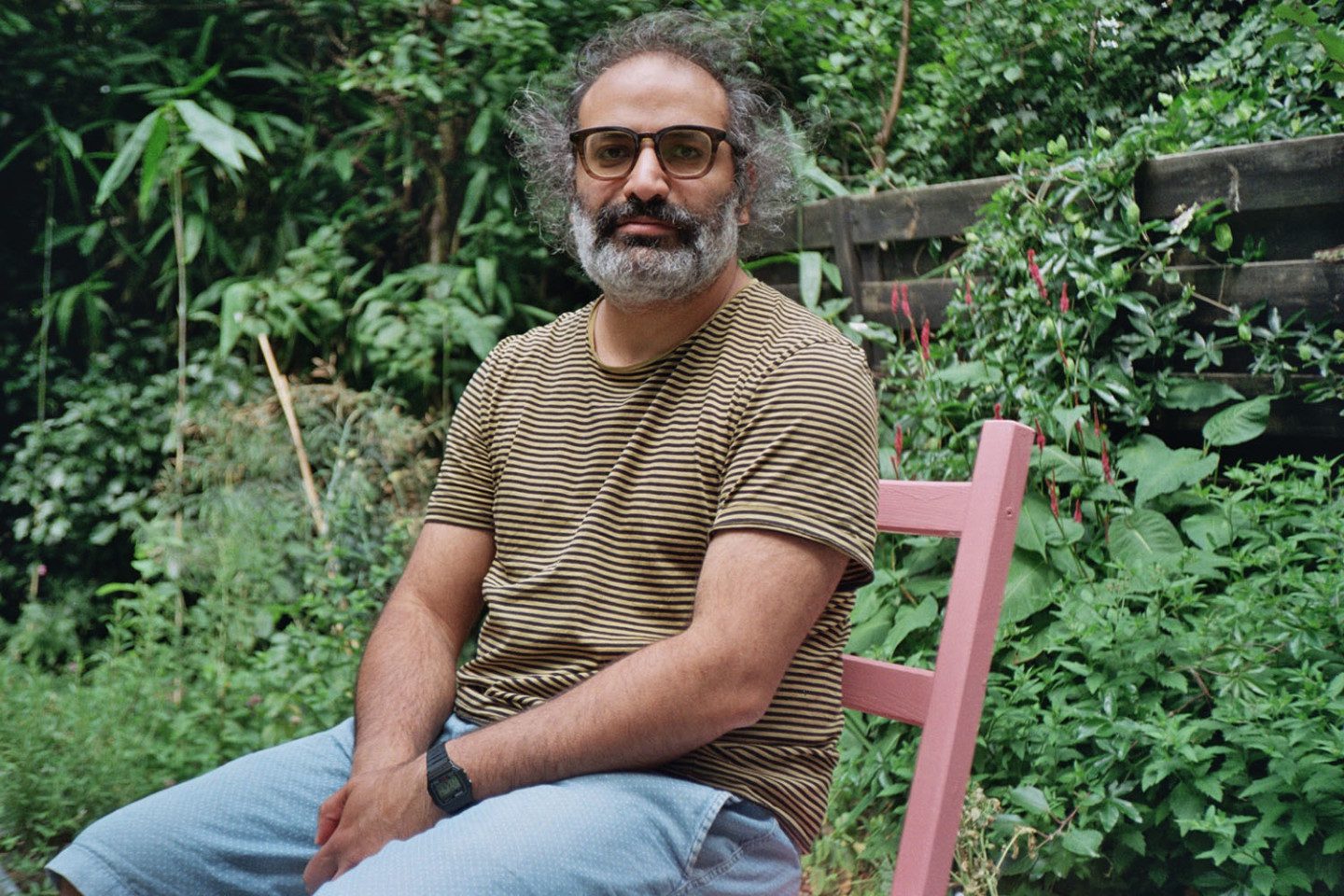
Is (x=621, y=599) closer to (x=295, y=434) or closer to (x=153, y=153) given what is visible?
(x=295, y=434)

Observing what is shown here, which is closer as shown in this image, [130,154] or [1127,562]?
[1127,562]

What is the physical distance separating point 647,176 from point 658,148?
0.14 ft

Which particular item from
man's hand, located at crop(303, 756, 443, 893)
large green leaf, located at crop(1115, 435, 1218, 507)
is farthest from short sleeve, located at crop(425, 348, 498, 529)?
large green leaf, located at crop(1115, 435, 1218, 507)

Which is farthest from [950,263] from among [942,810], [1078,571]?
[942,810]

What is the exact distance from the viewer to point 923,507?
166 cm

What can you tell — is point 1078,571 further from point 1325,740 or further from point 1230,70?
point 1230,70

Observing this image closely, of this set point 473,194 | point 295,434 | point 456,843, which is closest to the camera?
point 456,843

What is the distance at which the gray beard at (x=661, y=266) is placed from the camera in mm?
1775

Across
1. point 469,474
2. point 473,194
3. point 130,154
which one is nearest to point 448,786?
point 469,474

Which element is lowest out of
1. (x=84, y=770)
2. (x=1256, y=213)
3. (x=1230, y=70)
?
(x=84, y=770)

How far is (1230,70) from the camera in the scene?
3.24 meters

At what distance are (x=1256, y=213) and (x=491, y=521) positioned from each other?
174cm

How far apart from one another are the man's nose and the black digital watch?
82cm

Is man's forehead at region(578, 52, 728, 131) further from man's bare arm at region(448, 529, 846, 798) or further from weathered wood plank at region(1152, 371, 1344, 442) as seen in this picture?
weathered wood plank at region(1152, 371, 1344, 442)
